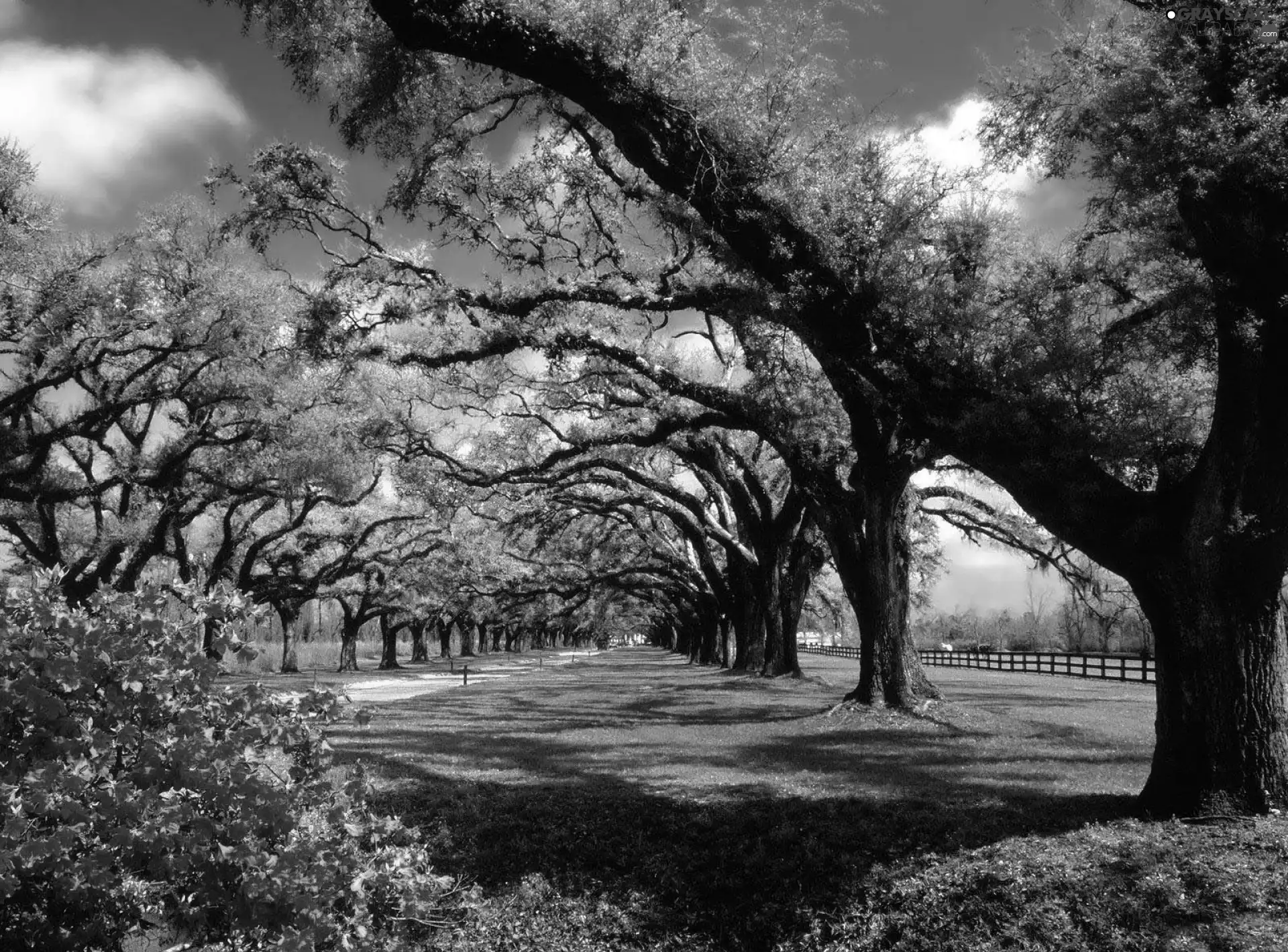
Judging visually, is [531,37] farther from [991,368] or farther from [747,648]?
[747,648]

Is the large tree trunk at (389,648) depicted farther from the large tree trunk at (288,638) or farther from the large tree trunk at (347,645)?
the large tree trunk at (288,638)

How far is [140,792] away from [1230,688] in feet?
24.4

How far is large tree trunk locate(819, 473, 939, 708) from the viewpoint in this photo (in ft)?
48.9

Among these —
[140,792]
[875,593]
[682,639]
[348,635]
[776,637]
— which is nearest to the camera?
[140,792]

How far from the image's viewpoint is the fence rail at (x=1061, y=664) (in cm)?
3075

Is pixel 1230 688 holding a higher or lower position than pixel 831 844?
higher

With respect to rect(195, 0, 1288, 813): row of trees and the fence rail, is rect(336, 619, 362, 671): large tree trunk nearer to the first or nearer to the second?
the fence rail

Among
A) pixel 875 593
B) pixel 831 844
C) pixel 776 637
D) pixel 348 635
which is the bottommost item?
pixel 348 635

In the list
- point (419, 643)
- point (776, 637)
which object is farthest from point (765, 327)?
point (419, 643)

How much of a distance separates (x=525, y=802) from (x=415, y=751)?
13.6 feet

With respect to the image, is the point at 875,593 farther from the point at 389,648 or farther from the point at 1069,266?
the point at 389,648

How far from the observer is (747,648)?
30.3m

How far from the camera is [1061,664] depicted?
36000mm

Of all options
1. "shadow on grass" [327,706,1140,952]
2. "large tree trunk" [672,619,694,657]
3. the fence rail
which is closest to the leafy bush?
"shadow on grass" [327,706,1140,952]
